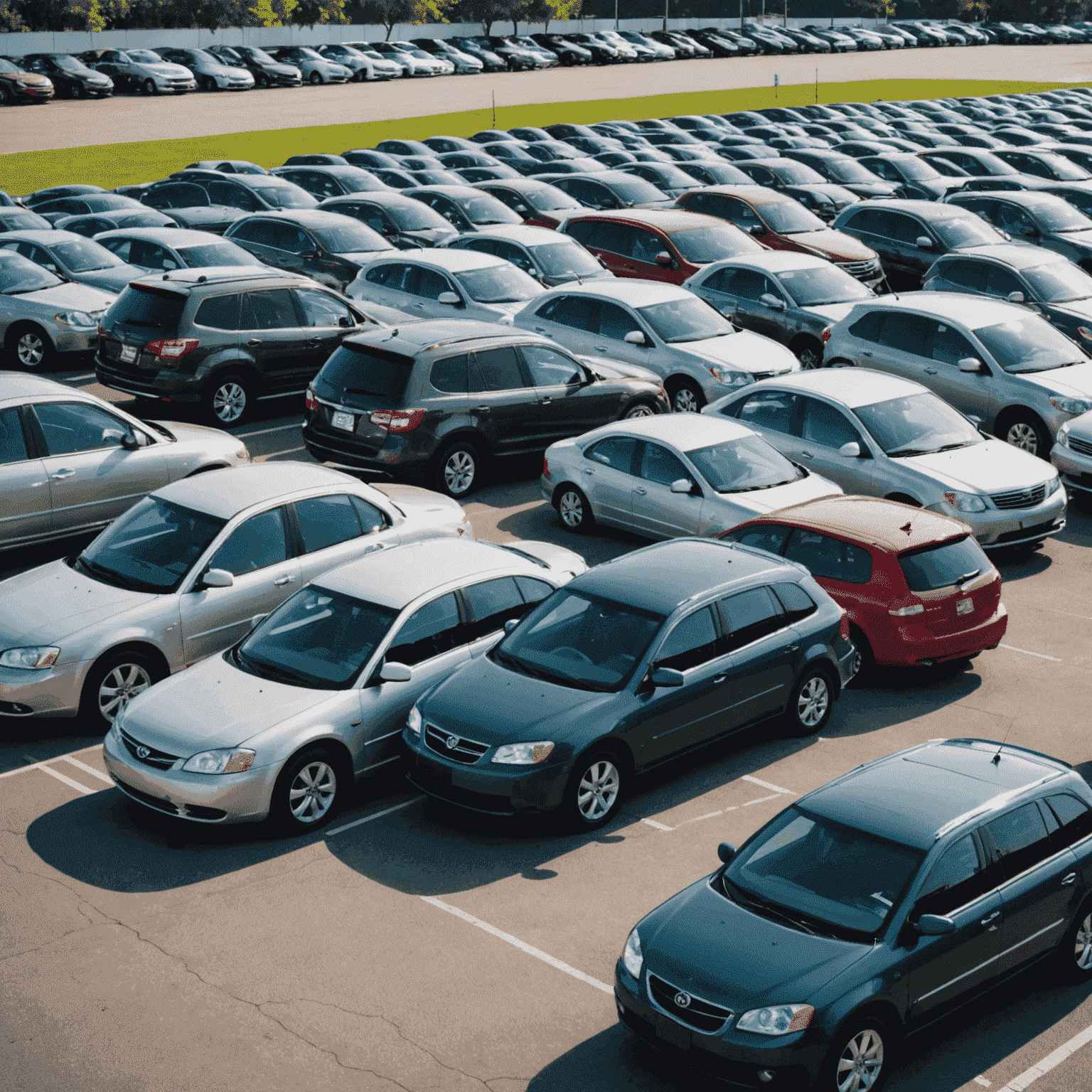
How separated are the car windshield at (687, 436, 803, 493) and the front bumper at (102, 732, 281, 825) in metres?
6.44

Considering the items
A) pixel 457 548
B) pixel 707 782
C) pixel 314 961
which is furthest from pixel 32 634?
pixel 707 782

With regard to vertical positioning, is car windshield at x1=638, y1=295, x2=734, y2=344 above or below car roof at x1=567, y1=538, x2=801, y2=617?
below

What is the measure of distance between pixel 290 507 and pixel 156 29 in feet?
266

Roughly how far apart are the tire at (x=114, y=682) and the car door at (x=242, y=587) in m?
0.33

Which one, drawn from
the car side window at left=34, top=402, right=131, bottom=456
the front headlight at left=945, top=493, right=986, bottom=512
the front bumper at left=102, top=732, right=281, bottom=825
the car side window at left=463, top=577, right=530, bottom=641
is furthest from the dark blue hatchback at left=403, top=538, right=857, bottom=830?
the car side window at left=34, top=402, right=131, bottom=456

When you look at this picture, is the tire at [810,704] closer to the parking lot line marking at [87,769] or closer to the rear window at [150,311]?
the parking lot line marking at [87,769]

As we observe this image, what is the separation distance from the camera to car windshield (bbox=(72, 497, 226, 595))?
11.7 m

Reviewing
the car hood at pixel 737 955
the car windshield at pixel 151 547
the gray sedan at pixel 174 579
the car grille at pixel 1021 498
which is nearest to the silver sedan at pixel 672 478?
the car grille at pixel 1021 498

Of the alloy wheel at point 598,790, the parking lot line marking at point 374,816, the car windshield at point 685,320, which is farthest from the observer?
the car windshield at point 685,320

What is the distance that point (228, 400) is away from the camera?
18453 millimetres

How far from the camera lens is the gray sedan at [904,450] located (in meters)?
15.2

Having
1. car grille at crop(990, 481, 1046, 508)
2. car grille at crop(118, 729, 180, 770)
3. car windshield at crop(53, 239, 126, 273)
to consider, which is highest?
car windshield at crop(53, 239, 126, 273)

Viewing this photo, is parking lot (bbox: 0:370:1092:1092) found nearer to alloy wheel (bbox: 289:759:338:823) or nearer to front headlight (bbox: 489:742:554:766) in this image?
alloy wheel (bbox: 289:759:338:823)

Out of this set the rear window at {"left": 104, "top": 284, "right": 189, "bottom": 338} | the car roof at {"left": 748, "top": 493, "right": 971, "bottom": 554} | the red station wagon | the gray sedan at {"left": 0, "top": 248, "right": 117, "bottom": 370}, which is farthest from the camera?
the gray sedan at {"left": 0, "top": 248, "right": 117, "bottom": 370}
